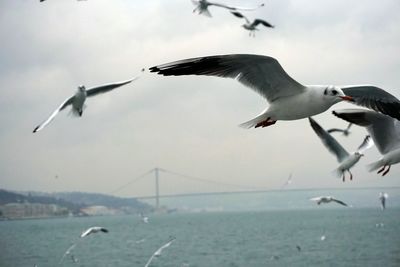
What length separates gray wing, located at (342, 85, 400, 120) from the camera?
20.4ft

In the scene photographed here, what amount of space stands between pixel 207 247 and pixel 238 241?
16.2ft

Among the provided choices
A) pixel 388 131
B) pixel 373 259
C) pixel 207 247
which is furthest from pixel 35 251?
pixel 388 131

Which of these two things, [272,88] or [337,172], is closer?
[272,88]

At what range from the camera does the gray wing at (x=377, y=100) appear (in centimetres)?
620

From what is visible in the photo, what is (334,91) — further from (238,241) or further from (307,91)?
(238,241)

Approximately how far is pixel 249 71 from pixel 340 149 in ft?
19.4

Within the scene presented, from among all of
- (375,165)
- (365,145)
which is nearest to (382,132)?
(375,165)

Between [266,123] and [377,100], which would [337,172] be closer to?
[377,100]

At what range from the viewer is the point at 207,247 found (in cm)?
3934

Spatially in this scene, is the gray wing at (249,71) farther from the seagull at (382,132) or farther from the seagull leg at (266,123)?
the seagull at (382,132)

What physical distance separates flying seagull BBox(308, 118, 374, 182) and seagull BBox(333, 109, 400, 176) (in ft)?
5.70

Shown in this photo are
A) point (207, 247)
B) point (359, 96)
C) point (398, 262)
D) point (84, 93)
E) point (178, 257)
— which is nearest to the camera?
point (359, 96)

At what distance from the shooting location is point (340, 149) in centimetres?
1064

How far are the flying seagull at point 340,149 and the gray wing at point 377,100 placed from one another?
2751 mm
